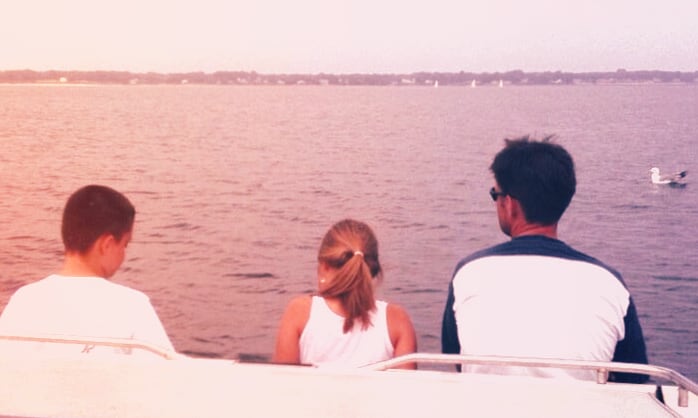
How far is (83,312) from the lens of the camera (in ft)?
8.00

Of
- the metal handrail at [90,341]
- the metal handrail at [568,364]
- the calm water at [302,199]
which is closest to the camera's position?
the metal handrail at [568,364]

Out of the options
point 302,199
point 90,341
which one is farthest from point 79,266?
point 302,199

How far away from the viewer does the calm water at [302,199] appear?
13.6 meters

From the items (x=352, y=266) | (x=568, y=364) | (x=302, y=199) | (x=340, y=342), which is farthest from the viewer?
(x=302, y=199)

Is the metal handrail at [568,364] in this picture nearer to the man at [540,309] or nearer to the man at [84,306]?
the man at [540,309]

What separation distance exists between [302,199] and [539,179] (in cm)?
2069

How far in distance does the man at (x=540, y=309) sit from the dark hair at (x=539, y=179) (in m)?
0.07

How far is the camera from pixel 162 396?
5.64 ft

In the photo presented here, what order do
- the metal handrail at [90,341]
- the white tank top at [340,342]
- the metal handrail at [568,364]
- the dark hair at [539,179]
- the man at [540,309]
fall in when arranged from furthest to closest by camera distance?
the white tank top at [340,342] → the dark hair at [539,179] → the man at [540,309] → the metal handrail at [90,341] → the metal handrail at [568,364]

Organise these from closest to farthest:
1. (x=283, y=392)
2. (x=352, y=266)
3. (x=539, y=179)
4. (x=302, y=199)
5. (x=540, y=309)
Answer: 1. (x=283, y=392)
2. (x=540, y=309)
3. (x=539, y=179)
4. (x=352, y=266)
5. (x=302, y=199)

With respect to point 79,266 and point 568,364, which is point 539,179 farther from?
point 79,266

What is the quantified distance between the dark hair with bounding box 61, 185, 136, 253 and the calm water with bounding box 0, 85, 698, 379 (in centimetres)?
789

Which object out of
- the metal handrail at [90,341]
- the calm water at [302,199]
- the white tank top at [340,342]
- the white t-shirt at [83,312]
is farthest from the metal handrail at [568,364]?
the calm water at [302,199]

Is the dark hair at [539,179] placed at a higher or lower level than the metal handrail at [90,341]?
higher
